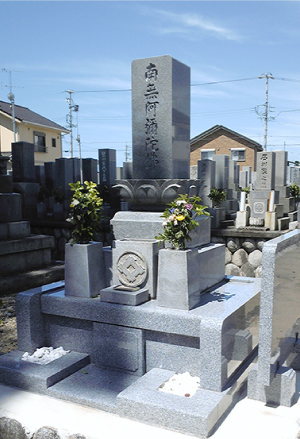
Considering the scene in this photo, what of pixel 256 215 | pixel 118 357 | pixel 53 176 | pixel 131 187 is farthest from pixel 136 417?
pixel 53 176

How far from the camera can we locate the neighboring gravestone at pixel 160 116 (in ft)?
14.4

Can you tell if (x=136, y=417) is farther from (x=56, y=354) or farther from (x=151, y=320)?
(x=56, y=354)

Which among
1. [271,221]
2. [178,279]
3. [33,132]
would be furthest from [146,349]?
[33,132]

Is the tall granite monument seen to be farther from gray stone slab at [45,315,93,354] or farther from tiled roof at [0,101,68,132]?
tiled roof at [0,101,68,132]

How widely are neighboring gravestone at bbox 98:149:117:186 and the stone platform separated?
8.72 metres

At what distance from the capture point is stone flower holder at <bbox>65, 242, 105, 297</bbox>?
13.2ft

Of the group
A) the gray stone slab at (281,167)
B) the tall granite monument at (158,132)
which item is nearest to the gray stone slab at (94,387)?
the tall granite monument at (158,132)

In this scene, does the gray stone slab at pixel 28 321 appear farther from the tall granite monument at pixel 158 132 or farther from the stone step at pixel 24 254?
the stone step at pixel 24 254

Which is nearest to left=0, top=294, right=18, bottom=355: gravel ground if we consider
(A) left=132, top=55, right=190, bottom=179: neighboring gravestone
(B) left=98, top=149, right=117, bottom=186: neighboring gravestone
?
(A) left=132, top=55, right=190, bottom=179: neighboring gravestone

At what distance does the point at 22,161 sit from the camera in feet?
33.2

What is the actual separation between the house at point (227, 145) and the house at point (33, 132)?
10.6 metres

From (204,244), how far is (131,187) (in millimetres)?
1090

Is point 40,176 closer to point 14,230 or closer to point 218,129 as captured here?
point 14,230

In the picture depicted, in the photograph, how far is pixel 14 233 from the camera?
274 inches
